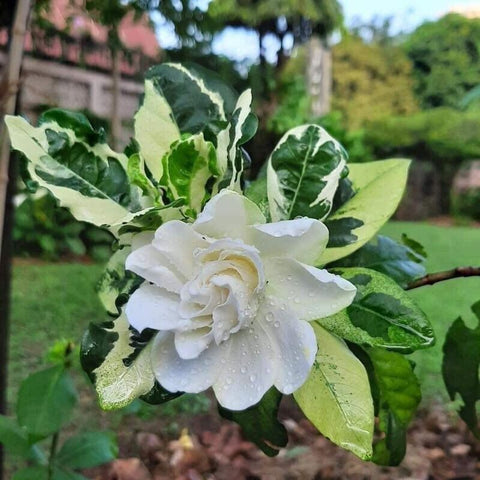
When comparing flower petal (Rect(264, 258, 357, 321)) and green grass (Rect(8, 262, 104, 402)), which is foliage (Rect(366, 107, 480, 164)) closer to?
green grass (Rect(8, 262, 104, 402))

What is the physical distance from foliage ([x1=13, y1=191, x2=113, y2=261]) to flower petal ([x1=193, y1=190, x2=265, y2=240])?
4.08 ft

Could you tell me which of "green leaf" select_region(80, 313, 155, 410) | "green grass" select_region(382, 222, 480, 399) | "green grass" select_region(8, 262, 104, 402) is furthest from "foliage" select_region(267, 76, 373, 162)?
"green leaf" select_region(80, 313, 155, 410)

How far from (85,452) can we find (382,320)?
411mm

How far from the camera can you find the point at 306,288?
228mm

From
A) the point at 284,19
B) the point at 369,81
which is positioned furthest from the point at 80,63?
the point at 369,81

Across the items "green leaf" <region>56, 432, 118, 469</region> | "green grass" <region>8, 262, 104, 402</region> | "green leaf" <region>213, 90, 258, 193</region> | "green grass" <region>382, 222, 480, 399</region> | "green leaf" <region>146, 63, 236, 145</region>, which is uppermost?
"green leaf" <region>146, 63, 236, 145</region>

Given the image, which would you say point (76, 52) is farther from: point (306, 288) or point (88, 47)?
point (306, 288)

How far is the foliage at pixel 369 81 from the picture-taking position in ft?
8.67

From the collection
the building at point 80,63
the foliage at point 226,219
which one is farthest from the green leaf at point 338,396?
the building at point 80,63

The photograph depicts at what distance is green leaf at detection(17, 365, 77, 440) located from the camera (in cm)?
49

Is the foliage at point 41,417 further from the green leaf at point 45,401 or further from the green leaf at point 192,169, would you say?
the green leaf at point 192,169

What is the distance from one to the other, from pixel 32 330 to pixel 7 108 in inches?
32.1

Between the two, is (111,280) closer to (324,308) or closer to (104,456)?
(324,308)

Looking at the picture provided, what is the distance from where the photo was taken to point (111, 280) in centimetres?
31
